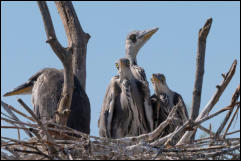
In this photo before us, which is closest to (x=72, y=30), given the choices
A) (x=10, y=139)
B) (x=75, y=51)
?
(x=75, y=51)

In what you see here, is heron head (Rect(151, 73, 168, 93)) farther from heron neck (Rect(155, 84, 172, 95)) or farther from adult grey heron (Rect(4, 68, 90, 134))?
adult grey heron (Rect(4, 68, 90, 134))

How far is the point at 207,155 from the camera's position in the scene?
22.8 feet

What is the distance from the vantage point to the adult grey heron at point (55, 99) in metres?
10.3

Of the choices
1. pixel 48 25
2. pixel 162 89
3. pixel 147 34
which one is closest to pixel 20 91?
pixel 162 89

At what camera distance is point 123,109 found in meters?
10.7

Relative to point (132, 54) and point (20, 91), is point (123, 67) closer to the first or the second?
point (132, 54)

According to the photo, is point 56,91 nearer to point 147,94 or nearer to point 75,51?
point 75,51

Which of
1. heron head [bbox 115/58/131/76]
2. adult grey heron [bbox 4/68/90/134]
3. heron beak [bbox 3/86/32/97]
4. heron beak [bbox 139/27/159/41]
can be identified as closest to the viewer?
adult grey heron [bbox 4/68/90/134]

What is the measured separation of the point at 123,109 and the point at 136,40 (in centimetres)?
197

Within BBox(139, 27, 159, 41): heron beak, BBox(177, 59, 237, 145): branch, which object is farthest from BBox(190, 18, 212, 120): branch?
BBox(139, 27, 159, 41): heron beak

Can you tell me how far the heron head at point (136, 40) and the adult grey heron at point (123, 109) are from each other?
4.83ft

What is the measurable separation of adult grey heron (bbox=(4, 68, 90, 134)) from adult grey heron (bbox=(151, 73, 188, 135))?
3.47ft

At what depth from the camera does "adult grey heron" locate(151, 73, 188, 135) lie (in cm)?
1063

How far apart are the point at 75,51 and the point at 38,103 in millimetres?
1003
